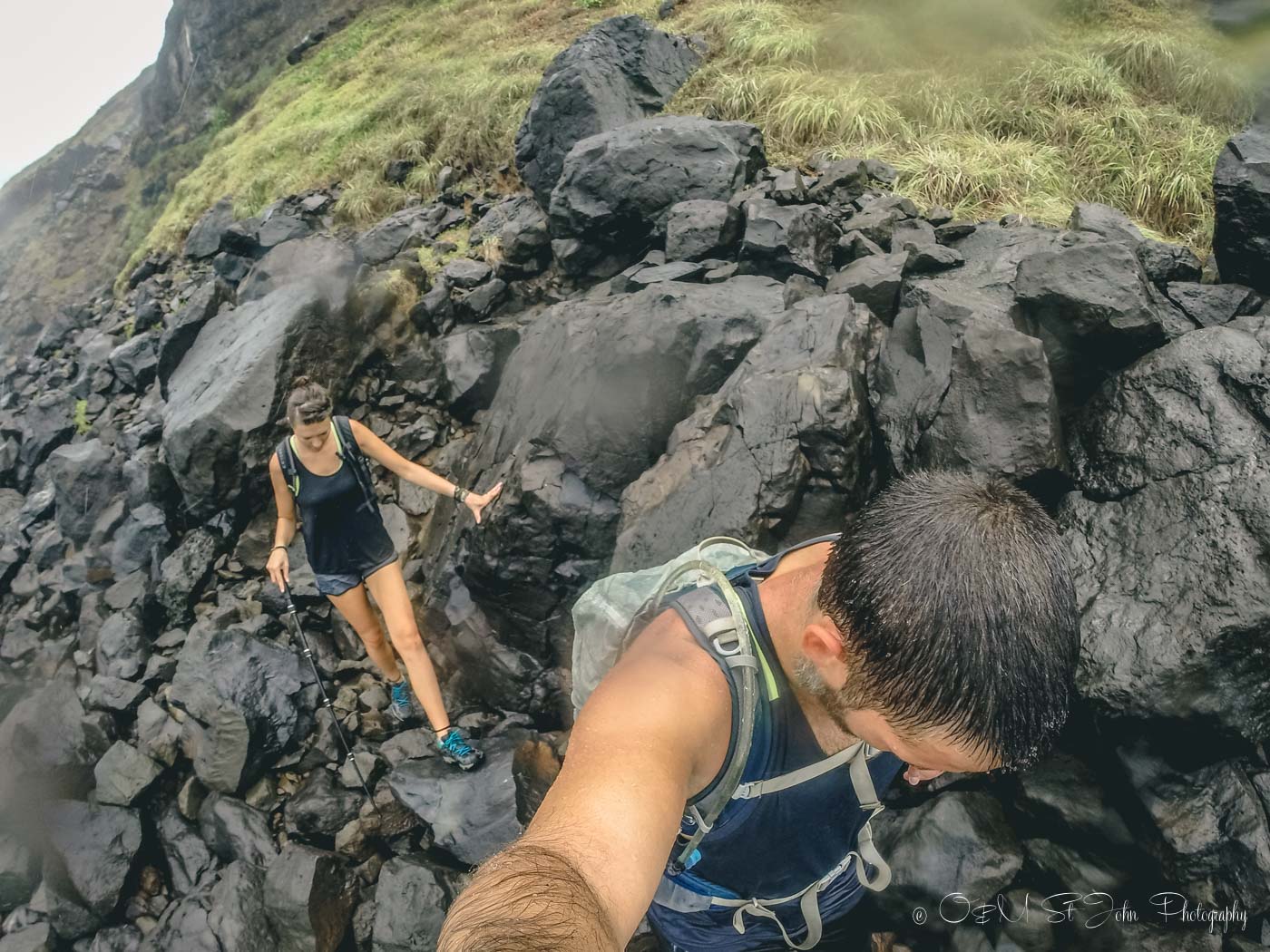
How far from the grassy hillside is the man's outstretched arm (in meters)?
6.91

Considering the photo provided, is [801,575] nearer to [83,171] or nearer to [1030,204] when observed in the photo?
[1030,204]

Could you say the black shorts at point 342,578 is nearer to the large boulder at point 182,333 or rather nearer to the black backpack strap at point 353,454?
the black backpack strap at point 353,454

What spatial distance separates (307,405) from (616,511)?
2011 mm

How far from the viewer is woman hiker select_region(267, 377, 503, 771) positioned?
179 inches

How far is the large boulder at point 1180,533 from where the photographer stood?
9.30 ft

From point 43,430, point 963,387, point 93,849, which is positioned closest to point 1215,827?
point 963,387

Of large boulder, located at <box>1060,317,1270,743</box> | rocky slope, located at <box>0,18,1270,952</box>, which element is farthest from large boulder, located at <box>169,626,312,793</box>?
large boulder, located at <box>1060,317,1270,743</box>

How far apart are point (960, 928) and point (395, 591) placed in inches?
147

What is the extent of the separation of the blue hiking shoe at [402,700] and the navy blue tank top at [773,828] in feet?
10.9

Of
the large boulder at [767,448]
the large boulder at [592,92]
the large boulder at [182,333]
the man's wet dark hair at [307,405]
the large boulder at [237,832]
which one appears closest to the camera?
the large boulder at [767,448]

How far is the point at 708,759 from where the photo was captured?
1.69m

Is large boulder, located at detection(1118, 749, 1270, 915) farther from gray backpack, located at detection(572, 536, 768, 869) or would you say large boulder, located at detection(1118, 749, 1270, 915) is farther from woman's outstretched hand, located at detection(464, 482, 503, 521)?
woman's outstretched hand, located at detection(464, 482, 503, 521)

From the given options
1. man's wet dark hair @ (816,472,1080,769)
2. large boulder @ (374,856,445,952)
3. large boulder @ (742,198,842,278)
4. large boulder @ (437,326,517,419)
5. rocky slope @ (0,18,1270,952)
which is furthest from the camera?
large boulder @ (437,326,517,419)

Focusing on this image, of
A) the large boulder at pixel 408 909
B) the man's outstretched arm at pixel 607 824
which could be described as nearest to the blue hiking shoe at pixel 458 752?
the large boulder at pixel 408 909
